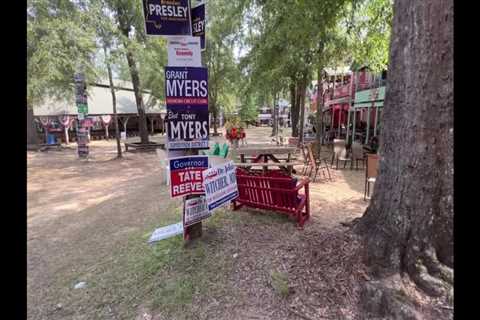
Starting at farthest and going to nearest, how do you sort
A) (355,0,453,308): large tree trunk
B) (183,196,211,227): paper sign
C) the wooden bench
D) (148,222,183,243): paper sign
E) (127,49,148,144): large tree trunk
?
1. (127,49,148,144): large tree trunk
2. the wooden bench
3. (148,222,183,243): paper sign
4. (183,196,211,227): paper sign
5. (355,0,453,308): large tree trunk

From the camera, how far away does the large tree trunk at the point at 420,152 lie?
6.68ft

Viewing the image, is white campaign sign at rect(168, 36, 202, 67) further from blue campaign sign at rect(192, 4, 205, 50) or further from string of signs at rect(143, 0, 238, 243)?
blue campaign sign at rect(192, 4, 205, 50)

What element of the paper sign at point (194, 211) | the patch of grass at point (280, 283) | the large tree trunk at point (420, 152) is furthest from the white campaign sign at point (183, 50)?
the patch of grass at point (280, 283)

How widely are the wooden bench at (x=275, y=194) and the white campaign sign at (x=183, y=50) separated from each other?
1907 mm

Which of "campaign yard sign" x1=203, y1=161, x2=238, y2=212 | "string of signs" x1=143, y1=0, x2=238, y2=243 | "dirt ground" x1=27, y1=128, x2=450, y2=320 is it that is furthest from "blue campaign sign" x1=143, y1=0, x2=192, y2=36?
"dirt ground" x1=27, y1=128, x2=450, y2=320

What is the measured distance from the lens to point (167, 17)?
2947mm

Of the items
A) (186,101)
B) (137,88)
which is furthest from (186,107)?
(137,88)

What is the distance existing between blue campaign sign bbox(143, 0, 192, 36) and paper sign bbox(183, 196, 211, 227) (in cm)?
201

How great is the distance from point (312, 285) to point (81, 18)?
33.9ft

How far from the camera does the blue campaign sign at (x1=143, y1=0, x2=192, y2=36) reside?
2.86 metres

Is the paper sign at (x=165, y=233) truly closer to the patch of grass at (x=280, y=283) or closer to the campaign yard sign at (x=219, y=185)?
the campaign yard sign at (x=219, y=185)

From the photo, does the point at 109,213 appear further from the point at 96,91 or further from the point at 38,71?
the point at 96,91

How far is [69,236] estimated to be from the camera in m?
4.57
